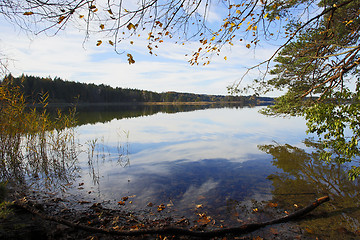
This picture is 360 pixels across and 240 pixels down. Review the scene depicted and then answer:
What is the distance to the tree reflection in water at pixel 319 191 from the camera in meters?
4.30

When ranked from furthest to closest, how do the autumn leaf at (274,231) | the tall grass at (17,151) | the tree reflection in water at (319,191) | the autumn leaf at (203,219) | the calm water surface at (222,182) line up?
the tall grass at (17,151) → the calm water surface at (222,182) → the autumn leaf at (203,219) → the tree reflection in water at (319,191) → the autumn leaf at (274,231)

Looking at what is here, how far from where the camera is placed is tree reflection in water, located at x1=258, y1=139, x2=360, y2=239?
4.30 meters

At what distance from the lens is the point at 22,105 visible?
7672 mm

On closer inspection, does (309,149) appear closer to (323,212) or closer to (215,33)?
(323,212)

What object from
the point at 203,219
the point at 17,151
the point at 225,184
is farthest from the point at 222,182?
the point at 17,151

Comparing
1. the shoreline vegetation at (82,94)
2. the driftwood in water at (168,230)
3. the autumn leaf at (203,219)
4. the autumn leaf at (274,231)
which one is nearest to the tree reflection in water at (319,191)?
the autumn leaf at (274,231)

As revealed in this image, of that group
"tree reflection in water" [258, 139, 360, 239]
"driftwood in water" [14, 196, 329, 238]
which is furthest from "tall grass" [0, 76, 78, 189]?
"tree reflection in water" [258, 139, 360, 239]

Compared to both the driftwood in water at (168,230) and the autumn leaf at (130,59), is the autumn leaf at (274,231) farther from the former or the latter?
the autumn leaf at (130,59)

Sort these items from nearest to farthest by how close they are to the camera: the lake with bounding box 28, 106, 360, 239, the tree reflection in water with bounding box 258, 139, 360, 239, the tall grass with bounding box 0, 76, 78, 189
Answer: the tree reflection in water with bounding box 258, 139, 360, 239 < the lake with bounding box 28, 106, 360, 239 < the tall grass with bounding box 0, 76, 78, 189

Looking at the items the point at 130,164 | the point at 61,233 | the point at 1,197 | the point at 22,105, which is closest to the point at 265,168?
the point at 130,164

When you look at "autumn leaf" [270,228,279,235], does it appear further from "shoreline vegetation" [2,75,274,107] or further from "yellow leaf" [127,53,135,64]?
"shoreline vegetation" [2,75,274,107]

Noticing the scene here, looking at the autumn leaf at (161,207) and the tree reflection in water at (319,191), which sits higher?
the tree reflection in water at (319,191)

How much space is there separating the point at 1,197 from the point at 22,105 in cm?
500

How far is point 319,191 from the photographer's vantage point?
20.6 ft
